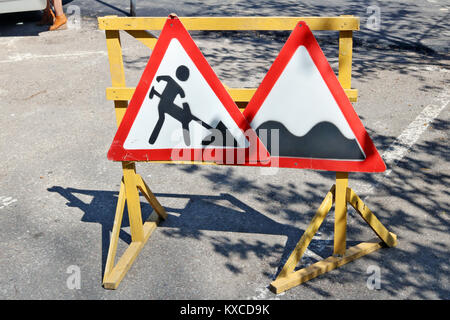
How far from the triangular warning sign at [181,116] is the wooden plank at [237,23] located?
19 centimetres

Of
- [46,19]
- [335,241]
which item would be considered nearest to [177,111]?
[335,241]

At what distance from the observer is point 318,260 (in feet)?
14.4

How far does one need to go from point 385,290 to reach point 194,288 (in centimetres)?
140

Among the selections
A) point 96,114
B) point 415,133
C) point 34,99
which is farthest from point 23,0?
point 415,133

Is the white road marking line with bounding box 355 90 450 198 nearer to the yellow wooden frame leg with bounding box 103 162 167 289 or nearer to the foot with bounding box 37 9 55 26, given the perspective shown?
the yellow wooden frame leg with bounding box 103 162 167 289

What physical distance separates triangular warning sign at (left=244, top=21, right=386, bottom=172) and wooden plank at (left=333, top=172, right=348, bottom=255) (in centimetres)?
17

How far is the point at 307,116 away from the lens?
3.75 m

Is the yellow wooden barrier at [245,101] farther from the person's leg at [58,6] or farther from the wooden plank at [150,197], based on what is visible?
the person's leg at [58,6]

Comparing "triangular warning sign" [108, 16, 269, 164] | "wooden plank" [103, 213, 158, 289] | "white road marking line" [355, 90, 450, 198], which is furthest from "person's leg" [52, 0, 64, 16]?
"triangular warning sign" [108, 16, 269, 164]

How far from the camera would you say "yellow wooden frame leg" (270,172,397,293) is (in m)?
4.04

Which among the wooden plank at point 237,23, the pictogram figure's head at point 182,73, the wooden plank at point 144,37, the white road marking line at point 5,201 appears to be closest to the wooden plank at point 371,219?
the wooden plank at point 237,23

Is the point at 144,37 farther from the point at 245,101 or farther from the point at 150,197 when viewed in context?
the point at 150,197

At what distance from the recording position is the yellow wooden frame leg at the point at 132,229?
4.16 meters
